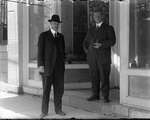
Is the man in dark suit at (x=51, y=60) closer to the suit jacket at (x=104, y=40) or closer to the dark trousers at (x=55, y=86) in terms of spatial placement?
the dark trousers at (x=55, y=86)

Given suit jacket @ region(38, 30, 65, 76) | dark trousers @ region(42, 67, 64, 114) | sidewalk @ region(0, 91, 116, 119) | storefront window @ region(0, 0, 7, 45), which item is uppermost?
storefront window @ region(0, 0, 7, 45)

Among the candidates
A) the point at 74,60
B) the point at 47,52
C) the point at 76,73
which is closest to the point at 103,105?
the point at 47,52

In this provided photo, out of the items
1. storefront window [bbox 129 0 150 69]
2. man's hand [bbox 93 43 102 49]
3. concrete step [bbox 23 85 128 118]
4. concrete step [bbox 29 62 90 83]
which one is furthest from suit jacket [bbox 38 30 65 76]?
concrete step [bbox 29 62 90 83]

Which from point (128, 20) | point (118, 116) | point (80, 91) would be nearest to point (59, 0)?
point (80, 91)

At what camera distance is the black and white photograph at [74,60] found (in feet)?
22.4

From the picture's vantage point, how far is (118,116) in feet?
22.7

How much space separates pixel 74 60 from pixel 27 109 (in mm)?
2306

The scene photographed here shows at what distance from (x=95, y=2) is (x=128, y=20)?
2943 millimetres

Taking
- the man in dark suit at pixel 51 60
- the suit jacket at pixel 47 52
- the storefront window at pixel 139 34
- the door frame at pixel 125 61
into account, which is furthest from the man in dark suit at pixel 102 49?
the suit jacket at pixel 47 52

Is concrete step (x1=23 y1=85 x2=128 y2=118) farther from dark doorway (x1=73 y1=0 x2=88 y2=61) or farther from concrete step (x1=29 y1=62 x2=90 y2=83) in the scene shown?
dark doorway (x1=73 y1=0 x2=88 y2=61)

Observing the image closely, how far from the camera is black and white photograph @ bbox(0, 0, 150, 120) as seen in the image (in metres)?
6.84

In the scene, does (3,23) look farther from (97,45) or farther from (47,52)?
(97,45)

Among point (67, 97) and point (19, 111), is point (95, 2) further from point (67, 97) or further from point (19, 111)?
point (19, 111)

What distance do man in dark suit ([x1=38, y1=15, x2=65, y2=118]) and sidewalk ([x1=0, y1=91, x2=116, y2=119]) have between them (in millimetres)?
358
